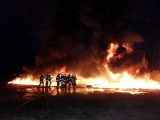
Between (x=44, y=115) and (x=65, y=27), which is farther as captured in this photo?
(x=65, y=27)

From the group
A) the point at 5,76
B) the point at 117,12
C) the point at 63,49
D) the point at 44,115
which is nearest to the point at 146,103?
the point at 44,115

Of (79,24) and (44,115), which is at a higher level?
(79,24)

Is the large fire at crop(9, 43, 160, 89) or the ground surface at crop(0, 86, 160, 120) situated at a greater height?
the large fire at crop(9, 43, 160, 89)

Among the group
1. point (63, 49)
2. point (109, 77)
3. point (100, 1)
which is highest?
point (100, 1)

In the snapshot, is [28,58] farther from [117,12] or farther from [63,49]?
[117,12]

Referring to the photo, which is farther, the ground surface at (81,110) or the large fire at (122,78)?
the large fire at (122,78)

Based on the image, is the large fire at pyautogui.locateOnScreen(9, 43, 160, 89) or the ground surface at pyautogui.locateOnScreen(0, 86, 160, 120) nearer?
the ground surface at pyautogui.locateOnScreen(0, 86, 160, 120)

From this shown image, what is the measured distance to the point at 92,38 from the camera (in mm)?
44438

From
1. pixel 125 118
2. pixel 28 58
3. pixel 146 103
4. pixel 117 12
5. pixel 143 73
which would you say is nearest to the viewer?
pixel 125 118

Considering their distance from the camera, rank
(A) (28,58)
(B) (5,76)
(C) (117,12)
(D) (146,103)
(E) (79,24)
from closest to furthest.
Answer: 1. (D) (146,103)
2. (C) (117,12)
3. (E) (79,24)
4. (B) (5,76)
5. (A) (28,58)

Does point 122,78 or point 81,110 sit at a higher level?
point 122,78

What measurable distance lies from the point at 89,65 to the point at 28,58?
2142 centimetres

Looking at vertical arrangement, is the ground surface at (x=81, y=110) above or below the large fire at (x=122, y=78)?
below

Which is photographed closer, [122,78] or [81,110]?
[81,110]
